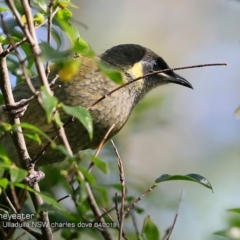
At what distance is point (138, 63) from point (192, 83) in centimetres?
342

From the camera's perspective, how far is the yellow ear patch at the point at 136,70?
16.9 ft

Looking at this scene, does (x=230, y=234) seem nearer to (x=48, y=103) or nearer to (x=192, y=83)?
(x=48, y=103)

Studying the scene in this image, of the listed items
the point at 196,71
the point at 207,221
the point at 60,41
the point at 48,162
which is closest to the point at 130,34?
the point at 196,71

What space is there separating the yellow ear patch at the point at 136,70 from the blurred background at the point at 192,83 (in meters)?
2.05

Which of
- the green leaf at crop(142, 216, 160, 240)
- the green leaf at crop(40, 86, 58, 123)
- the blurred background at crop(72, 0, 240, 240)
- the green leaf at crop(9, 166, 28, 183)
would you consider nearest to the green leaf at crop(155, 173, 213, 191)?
the green leaf at crop(142, 216, 160, 240)

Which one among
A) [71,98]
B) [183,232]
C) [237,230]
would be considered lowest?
[183,232]

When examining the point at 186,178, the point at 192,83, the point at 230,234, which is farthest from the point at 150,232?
the point at 192,83

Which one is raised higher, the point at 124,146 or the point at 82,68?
the point at 82,68

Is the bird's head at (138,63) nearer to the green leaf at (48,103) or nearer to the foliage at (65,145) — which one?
the foliage at (65,145)

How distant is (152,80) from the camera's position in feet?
17.3

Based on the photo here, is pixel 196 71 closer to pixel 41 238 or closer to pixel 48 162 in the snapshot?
pixel 48 162

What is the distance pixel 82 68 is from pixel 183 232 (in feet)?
7.92

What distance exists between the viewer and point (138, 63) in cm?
528

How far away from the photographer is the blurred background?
309 inches
